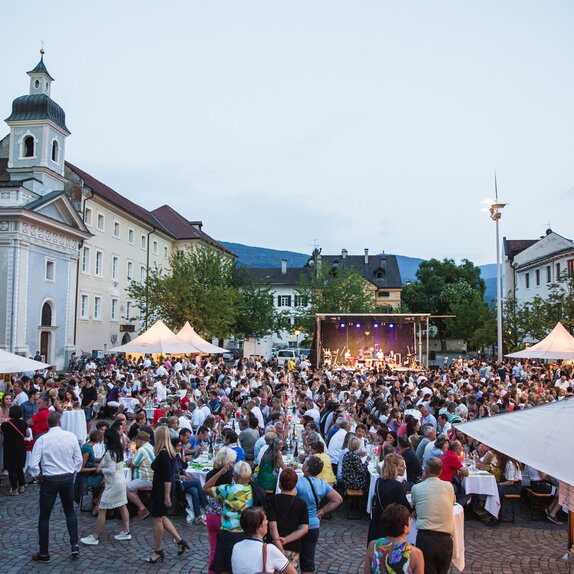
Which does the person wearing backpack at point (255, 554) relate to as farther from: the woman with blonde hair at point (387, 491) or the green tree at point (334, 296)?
the green tree at point (334, 296)

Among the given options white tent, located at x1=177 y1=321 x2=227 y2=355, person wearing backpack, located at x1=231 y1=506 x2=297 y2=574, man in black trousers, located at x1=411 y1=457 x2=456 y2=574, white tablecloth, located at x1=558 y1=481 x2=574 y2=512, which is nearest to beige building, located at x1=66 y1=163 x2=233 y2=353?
white tent, located at x1=177 y1=321 x2=227 y2=355

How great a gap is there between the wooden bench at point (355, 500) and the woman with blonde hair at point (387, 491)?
3.05 metres

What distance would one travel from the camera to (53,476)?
279 inches

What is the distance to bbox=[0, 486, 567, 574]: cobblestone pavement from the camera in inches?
279

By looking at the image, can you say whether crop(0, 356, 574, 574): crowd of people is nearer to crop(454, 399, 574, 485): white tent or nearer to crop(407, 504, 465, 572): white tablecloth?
crop(407, 504, 465, 572): white tablecloth

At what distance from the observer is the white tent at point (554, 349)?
2005 centimetres

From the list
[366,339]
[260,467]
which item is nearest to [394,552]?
[260,467]

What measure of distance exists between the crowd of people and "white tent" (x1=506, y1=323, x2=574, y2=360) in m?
2.84

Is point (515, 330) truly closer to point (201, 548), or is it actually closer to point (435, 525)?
point (201, 548)

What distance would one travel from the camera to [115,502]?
25.4 feet

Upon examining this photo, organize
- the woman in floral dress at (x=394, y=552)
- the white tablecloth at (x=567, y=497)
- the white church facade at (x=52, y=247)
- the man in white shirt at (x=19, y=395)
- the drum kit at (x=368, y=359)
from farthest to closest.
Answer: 1. the drum kit at (x=368, y=359)
2. the white church facade at (x=52, y=247)
3. the man in white shirt at (x=19, y=395)
4. the white tablecloth at (x=567, y=497)
5. the woman in floral dress at (x=394, y=552)

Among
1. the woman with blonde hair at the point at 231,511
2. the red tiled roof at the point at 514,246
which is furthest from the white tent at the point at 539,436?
the red tiled roof at the point at 514,246

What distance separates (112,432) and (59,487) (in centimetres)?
96

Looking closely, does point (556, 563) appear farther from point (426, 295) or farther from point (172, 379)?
point (426, 295)
